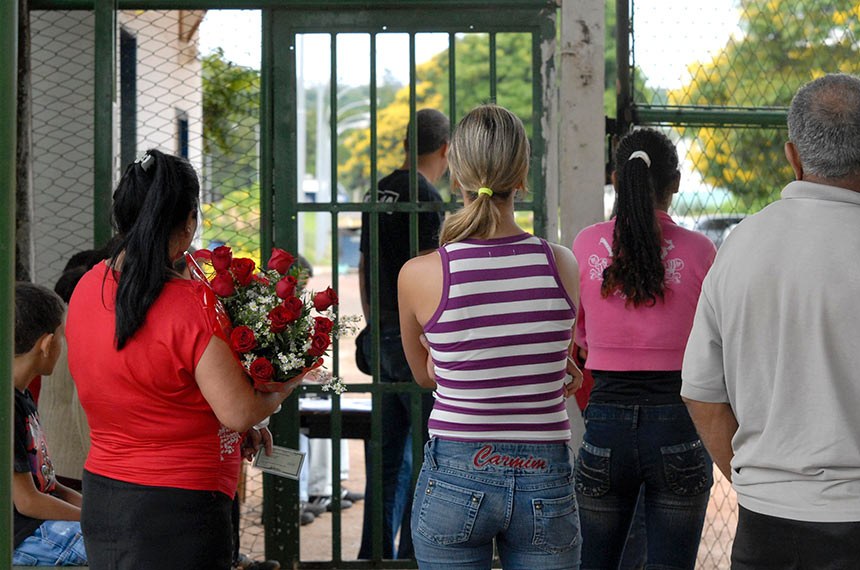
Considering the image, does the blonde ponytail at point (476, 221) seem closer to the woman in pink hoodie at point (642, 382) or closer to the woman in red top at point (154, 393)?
the woman in red top at point (154, 393)

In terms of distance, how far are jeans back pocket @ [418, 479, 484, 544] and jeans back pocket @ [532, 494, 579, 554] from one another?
15cm

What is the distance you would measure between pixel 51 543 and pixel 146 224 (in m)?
1.44

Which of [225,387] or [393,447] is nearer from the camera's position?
[225,387]

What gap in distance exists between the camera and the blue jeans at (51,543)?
3.46 meters

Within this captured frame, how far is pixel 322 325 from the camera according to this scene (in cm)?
286

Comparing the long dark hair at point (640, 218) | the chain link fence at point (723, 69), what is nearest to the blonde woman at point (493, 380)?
the long dark hair at point (640, 218)

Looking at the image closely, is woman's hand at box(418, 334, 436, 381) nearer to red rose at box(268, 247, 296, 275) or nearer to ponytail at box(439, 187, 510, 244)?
ponytail at box(439, 187, 510, 244)

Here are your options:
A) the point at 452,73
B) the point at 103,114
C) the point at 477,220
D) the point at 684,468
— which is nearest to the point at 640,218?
the point at 684,468

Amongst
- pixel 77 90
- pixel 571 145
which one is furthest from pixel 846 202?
pixel 77 90

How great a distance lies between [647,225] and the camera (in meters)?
3.27

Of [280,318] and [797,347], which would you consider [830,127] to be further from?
[280,318]

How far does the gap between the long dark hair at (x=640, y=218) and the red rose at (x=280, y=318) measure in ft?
3.53

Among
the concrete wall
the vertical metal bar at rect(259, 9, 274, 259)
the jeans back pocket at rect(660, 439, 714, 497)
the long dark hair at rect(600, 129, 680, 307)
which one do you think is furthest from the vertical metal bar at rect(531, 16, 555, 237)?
the concrete wall

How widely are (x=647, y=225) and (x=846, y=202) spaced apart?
109 centimetres
